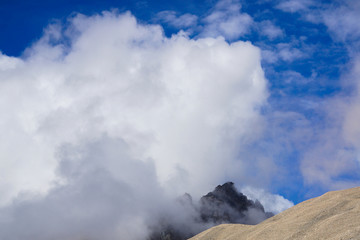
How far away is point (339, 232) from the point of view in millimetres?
57625

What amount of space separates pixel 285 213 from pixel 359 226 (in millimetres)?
31343

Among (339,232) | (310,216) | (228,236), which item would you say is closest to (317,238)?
(339,232)

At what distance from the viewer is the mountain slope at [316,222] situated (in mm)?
60062

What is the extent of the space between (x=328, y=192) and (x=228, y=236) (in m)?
25.5

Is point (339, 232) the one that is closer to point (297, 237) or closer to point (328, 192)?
point (297, 237)

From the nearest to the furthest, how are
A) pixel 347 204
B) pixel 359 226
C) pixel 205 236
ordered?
pixel 359 226 → pixel 347 204 → pixel 205 236

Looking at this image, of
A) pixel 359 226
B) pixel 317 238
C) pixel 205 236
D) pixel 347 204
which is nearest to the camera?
pixel 359 226

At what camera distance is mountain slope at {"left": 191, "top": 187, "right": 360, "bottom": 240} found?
6006cm

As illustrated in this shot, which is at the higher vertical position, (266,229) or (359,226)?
(266,229)

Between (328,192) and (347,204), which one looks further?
(328,192)

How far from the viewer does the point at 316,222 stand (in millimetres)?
70062

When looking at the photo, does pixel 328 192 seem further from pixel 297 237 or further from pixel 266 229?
pixel 297 237

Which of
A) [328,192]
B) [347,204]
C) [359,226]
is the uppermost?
[328,192]

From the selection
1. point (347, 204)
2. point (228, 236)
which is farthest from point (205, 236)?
point (347, 204)
